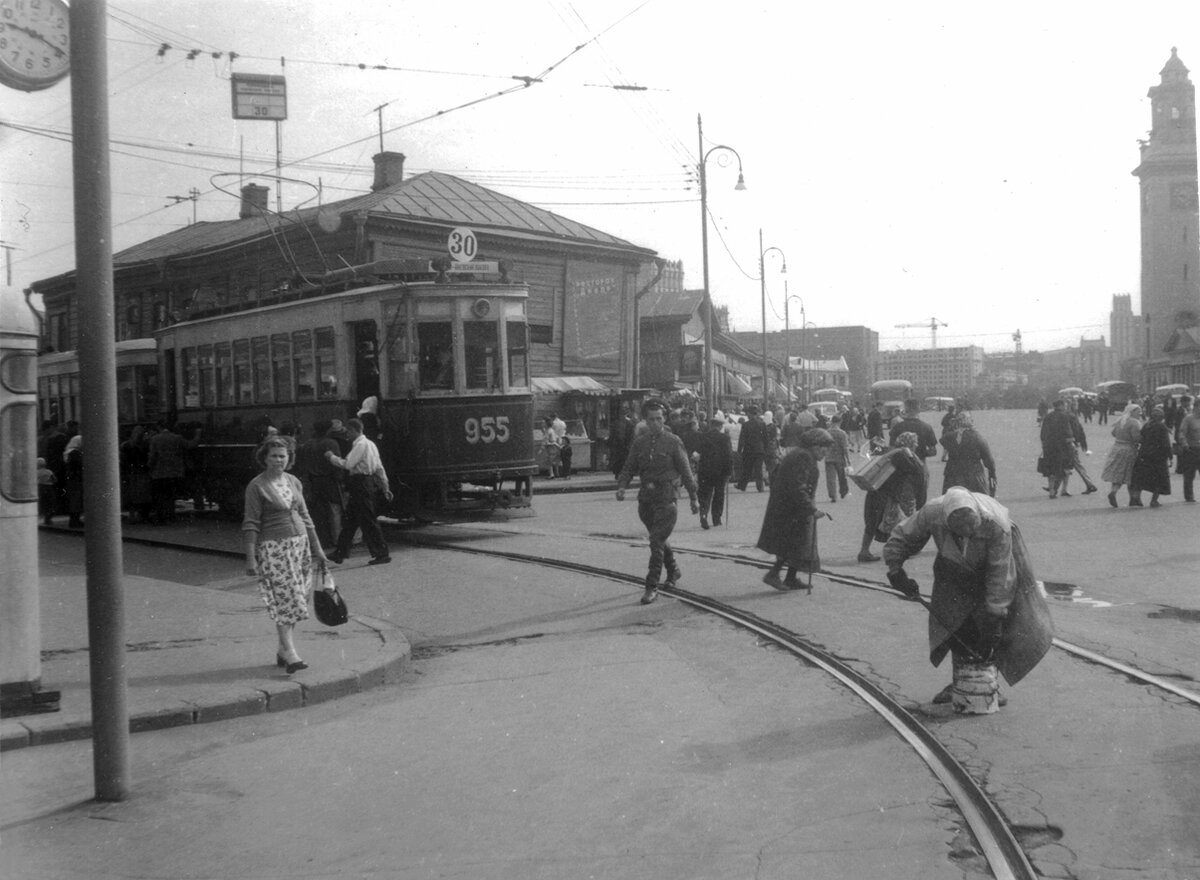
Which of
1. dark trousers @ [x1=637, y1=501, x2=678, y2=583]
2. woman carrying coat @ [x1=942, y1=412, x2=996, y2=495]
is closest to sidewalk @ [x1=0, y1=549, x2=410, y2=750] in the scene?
dark trousers @ [x1=637, y1=501, x2=678, y2=583]

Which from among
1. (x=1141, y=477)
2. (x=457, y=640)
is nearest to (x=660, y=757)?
(x=457, y=640)

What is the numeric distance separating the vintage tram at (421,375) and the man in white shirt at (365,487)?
6.29 feet

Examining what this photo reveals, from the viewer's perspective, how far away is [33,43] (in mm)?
5438

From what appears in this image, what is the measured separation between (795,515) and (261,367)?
407 inches

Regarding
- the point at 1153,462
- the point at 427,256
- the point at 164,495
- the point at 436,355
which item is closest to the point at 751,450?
the point at 1153,462

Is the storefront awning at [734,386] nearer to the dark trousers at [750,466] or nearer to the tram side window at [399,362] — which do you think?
the dark trousers at [750,466]

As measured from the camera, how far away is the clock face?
5.41 metres

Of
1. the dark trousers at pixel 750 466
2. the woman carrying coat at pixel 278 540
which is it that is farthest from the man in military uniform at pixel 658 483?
the dark trousers at pixel 750 466

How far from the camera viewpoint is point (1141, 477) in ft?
62.6

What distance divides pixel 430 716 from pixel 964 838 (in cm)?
335

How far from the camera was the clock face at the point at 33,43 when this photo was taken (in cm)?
541

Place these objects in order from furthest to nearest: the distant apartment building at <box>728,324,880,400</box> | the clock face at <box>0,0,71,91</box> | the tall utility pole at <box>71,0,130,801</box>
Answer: the distant apartment building at <box>728,324,880,400</box>, the clock face at <box>0,0,71,91</box>, the tall utility pole at <box>71,0,130,801</box>

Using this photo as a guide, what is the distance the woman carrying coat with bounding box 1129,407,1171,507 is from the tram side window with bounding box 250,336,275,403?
13.5m

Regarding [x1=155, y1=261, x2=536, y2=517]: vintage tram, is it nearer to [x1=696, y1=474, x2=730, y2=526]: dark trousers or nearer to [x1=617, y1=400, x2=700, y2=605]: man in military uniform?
[x1=696, y1=474, x2=730, y2=526]: dark trousers
